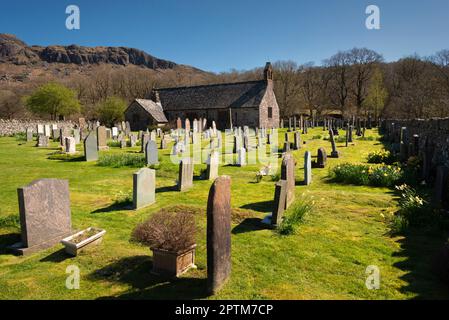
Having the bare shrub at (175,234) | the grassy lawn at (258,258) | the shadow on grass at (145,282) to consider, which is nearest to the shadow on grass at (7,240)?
the grassy lawn at (258,258)

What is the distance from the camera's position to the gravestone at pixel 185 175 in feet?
34.9

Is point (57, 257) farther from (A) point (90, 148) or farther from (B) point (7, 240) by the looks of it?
(A) point (90, 148)

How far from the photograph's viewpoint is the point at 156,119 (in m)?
43.3

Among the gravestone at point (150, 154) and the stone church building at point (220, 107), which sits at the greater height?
the stone church building at point (220, 107)

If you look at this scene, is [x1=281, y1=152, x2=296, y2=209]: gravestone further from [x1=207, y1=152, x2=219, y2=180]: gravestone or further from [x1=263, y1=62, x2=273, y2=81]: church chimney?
[x1=263, y1=62, x2=273, y2=81]: church chimney

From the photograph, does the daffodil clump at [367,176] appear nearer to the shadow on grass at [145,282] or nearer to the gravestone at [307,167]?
the gravestone at [307,167]

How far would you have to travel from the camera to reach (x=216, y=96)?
152 ft

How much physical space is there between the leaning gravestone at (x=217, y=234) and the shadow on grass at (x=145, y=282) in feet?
0.95

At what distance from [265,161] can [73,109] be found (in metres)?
39.6

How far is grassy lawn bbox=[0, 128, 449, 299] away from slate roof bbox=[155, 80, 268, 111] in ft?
115

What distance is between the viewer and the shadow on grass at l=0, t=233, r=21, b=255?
6.16 metres

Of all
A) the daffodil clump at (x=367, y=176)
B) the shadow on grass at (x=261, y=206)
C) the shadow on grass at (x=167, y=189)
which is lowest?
the shadow on grass at (x=261, y=206)
